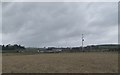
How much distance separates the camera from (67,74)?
55.4ft

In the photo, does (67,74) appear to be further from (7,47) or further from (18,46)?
(18,46)

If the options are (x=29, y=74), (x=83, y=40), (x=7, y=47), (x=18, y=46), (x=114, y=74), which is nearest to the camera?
(x=114, y=74)

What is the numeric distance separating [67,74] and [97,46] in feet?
477

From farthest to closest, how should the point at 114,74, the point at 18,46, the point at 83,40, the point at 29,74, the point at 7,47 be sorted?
the point at 18,46, the point at 7,47, the point at 83,40, the point at 29,74, the point at 114,74

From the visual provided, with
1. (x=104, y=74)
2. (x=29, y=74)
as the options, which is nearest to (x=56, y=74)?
(x=29, y=74)

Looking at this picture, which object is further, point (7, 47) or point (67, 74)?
point (7, 47)

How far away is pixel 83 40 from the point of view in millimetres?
119062

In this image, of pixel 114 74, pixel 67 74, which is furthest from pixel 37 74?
pixel 114 74

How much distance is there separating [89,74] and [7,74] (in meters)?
5.72

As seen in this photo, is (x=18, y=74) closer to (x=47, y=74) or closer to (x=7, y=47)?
(x=47, y=74)

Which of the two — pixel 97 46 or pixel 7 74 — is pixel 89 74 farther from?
pixel 97 46

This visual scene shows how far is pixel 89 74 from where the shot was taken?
1662 cm

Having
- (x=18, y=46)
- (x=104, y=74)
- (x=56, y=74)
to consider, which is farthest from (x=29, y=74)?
(x=18, y=46)

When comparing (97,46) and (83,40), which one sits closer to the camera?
(83,40)
